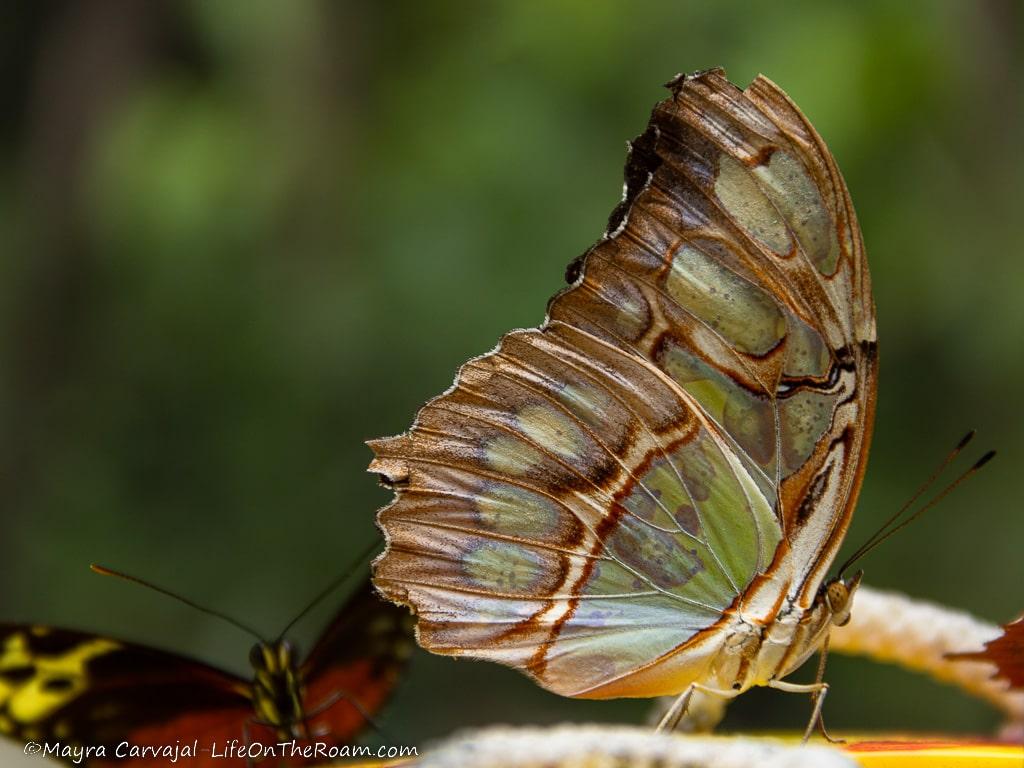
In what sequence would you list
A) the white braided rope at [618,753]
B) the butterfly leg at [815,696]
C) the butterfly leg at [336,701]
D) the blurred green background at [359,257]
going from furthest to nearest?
the blurred green background at [359,257], the butterfly leg at [336,701], the butterfly leg at [815,696], the white braided rope at [618,753]

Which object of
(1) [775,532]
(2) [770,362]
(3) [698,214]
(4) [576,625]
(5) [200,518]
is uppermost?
(3) [698,214]

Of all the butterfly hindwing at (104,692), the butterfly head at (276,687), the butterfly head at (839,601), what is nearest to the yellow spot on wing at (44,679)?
the butterfly hindwing at (104,692)

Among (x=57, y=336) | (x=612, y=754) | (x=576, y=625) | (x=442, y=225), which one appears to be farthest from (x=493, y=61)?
(x=612, y=754)

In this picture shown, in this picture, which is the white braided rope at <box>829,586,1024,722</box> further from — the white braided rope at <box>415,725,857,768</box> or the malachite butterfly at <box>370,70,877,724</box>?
the white braided rope at <box>415,725,857,768</box>

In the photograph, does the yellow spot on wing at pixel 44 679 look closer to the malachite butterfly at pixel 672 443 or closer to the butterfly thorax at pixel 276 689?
the butterfly thorax at pixel 276 689

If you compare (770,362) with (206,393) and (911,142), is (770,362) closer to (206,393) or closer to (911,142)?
(911,142)

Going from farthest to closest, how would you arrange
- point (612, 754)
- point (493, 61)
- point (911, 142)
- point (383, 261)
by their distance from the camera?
point (383, 261)
point (493, 61)
point (911, 142)
point (612, 754)

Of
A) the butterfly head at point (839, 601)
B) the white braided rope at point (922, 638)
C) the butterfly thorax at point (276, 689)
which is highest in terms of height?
the butterfly head at point (839, 601)

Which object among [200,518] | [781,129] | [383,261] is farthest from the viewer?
[200,518]
